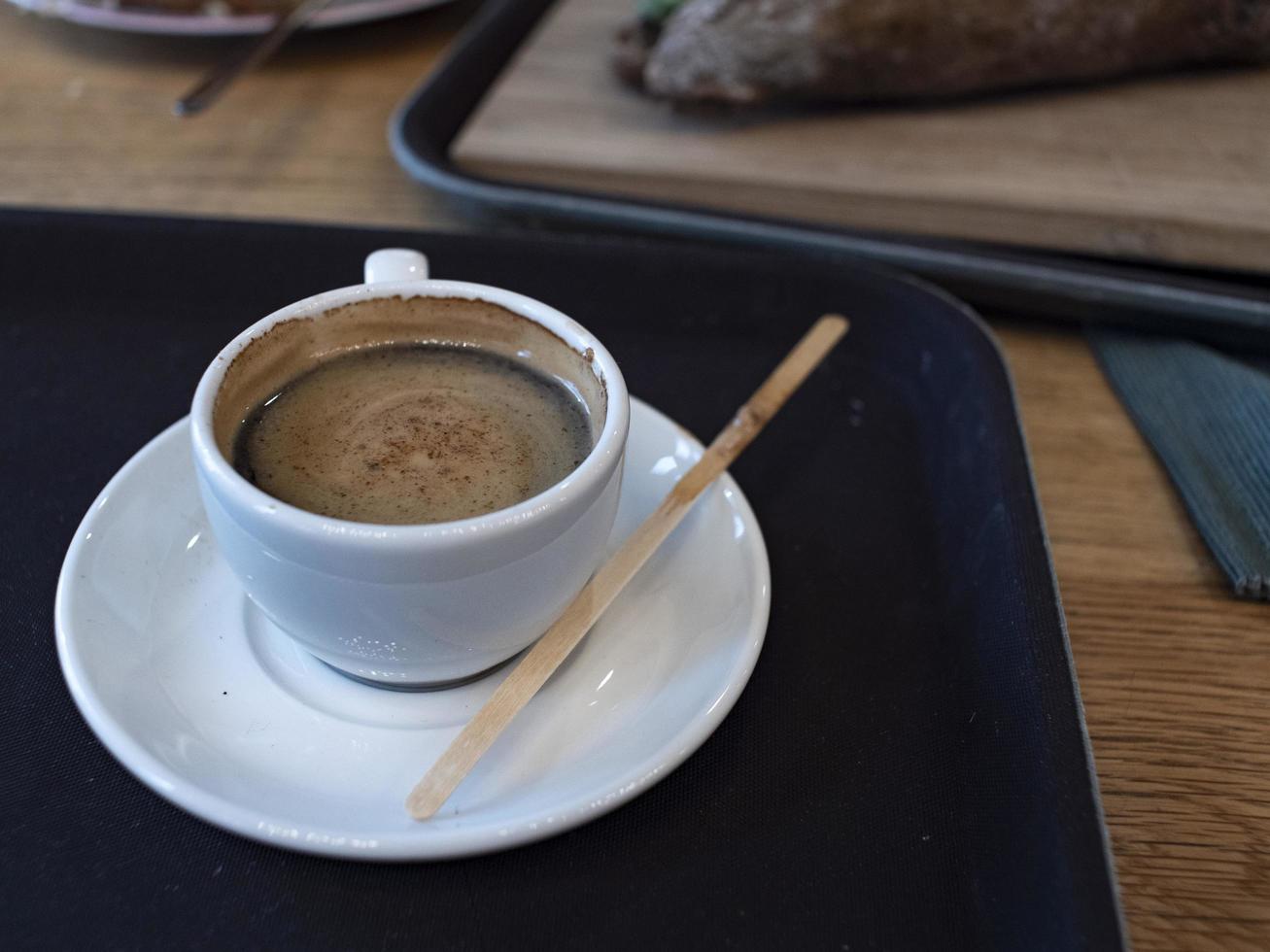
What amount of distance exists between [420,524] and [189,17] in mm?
1206

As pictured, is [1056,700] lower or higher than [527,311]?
lower

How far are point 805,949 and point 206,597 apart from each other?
0.43 metres

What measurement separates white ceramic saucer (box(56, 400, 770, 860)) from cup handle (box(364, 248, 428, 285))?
0.18 meters

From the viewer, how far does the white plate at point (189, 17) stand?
1481 millimetres

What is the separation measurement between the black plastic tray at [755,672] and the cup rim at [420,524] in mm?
182

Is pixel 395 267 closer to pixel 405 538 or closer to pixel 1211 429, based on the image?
pixel 405 538

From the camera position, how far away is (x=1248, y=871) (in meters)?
0.64

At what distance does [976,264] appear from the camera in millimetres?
1083

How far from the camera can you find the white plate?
148 centimetres

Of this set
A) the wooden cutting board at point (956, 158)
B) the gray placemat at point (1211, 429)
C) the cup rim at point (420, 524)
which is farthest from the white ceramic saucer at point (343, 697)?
the wooden cutting board at point (956, 158)

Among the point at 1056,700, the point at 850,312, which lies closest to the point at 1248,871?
the point at 1056,700

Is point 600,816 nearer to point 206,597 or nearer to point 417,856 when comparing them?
point 417,856

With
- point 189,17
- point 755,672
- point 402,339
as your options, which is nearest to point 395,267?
point 402,339

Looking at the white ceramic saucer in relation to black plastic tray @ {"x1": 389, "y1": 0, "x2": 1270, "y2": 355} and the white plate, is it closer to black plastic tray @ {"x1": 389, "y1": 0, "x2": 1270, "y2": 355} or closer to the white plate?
black plastic tray @ {"x1": 389, "y1": 0, "x2": 1270, "y2": 355}
